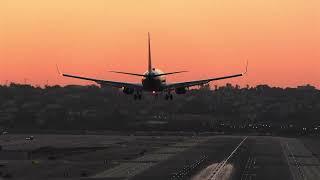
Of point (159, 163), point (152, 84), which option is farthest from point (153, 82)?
point (159, 163)

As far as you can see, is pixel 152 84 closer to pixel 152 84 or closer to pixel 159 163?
pixel 152 84

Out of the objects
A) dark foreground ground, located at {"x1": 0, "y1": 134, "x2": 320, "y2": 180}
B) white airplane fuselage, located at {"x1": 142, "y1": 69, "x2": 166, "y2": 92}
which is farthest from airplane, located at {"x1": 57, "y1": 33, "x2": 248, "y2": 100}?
dark foreground ground, located at {"x1": 0, "y1": 134, "x2": 320, "y2": 180}

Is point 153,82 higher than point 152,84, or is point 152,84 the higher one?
point 153,82

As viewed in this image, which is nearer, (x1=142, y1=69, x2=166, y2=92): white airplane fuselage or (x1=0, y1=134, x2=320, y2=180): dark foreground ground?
(x1=0, y1=134, x2=320, y2=180): dark foreground ground

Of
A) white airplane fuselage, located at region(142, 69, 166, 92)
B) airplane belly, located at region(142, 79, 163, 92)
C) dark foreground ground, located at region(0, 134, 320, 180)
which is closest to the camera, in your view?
dark foreground ground, located at region(0, 134, 320, 180)

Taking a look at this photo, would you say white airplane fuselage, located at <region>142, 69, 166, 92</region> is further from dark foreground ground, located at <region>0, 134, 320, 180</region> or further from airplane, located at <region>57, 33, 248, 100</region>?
dark foreground ground, located at <region>0, 134, 320, 180</region>

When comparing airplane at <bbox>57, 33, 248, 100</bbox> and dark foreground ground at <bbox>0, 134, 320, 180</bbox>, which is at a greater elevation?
airplane at <bbox>57, 33, 248, 100</bbox>

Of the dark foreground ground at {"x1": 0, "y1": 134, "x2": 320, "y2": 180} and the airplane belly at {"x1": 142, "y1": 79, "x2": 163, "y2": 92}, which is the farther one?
the airplane belly at {"x1": 142, "y1": 79, "x2": 163, "y2": 92}

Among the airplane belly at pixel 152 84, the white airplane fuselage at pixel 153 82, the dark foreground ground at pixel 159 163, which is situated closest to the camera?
the dark foreground ground at pixel 159 163

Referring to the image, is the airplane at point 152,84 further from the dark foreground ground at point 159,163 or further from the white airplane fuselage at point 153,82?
the dark foreground ground at point 159,163

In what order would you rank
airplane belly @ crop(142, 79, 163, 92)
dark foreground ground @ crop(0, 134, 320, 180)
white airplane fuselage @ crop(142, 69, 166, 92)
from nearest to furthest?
1. dark foreground ground @ crop(0, 134, 320, 180)
2. white airplane fuselage @ crop(142, 69, 166, 92)
3. airplane belly @ crop(142, 79, 163, 92)

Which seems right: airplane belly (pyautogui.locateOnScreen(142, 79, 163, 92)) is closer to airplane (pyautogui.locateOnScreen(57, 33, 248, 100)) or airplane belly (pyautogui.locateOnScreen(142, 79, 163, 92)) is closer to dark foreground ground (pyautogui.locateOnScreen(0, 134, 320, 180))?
airplane (pyautogui.locateOnScreen(57, 33, 248, 100))

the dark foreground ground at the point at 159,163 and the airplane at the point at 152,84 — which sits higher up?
the airplane at the point at 152,84

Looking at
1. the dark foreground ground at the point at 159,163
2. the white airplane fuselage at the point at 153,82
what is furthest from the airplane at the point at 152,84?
the dark foreground ground at the point at 159,163
